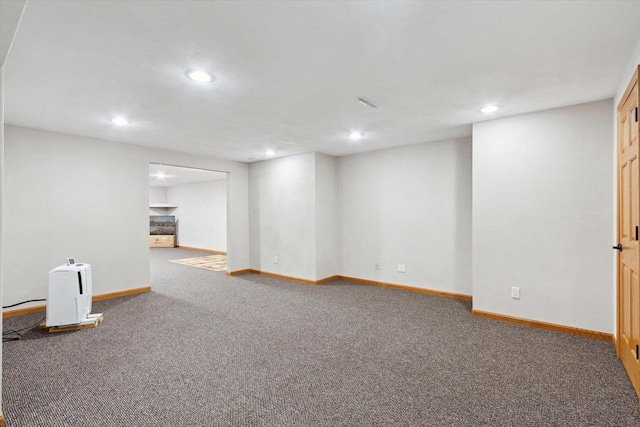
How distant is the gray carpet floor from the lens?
1995 millimetres

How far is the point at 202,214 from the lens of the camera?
414 inches

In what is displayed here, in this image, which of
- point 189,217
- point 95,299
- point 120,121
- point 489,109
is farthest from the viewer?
point 189,217

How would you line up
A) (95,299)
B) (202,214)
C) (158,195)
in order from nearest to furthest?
Result: (95,299)
(202,214)
(158,195)

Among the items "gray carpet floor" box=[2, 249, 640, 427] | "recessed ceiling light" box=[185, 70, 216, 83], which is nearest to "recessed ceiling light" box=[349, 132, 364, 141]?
"recessed ceiling light" box=[185, 70, 216, 83]

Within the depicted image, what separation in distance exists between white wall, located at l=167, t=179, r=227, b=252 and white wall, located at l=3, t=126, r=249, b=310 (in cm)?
450

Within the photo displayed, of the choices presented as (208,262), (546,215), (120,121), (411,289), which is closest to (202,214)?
(208,262)

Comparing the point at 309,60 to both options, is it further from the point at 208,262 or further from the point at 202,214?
the point at 202,214

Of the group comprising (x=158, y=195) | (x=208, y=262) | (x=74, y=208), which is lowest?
(x=208, y=262)

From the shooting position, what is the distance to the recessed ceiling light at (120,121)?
11.9ft

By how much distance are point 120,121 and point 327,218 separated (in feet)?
11.3

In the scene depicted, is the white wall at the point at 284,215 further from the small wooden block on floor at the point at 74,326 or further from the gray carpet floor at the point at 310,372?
the small wooden block on floor at the point at 74,326

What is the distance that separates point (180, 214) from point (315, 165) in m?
7.74

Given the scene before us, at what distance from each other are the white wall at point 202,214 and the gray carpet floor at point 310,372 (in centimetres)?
591

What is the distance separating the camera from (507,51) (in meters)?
2.16
